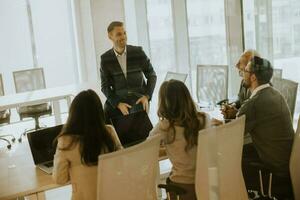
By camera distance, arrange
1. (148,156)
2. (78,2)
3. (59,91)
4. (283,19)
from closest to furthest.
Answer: (148,156) → (283,19) → (59,91) → (78,2)

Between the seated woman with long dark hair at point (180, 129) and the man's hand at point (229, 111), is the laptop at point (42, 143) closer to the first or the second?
the seated woman with long dark hair at point (180, 129)

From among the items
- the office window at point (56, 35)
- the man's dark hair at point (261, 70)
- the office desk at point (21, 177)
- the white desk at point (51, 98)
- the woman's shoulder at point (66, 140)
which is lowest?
the office desk at point (21, 177)

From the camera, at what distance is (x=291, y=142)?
2.67 m

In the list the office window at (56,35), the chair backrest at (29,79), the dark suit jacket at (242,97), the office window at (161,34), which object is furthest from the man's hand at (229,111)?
the chair backrest at (29,79)

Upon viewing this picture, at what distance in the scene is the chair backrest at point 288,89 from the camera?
3.26m

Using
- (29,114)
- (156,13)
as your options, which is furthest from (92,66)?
(156,13)

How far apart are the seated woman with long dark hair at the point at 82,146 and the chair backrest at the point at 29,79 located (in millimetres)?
3144

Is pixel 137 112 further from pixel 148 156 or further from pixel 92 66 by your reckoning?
pixel 148 156

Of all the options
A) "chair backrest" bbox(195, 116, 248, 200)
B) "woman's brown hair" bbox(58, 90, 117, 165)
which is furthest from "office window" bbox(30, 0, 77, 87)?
"chair backrest" bbox(195, 116, 248, 200)

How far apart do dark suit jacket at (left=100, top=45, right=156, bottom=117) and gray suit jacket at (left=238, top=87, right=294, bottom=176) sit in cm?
127

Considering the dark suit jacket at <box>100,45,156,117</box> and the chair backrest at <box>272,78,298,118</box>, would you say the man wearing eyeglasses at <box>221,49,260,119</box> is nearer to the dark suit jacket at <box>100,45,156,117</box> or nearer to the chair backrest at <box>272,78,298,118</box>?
the chair backrest at <box>272,78,298,118</box>

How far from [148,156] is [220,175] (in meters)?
0.48

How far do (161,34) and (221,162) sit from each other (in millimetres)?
3537

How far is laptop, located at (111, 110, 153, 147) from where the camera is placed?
301 cm
